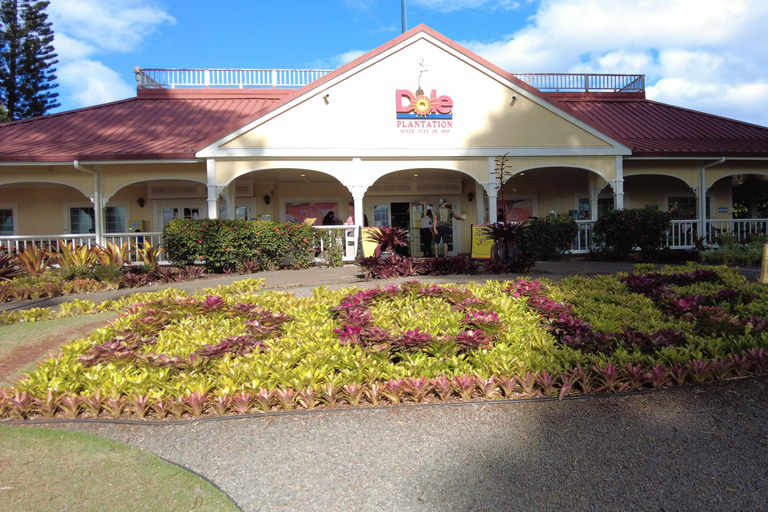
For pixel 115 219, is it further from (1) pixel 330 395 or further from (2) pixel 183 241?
(1) pixel 330 395

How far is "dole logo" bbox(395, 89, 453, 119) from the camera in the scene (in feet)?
43.2

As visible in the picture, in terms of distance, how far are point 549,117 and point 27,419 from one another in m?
13.3

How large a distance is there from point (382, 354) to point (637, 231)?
392 inches

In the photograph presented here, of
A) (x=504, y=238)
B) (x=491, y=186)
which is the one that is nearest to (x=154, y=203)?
(x=491, y=186)

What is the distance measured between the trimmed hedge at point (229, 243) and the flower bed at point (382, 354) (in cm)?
524

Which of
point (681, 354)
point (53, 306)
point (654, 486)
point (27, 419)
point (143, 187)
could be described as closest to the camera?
point (654, 486)

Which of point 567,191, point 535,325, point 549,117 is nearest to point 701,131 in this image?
point 567,191

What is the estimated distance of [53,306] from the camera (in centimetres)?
698

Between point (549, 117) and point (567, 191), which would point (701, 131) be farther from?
point (549, 117)

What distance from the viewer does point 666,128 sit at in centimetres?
1560

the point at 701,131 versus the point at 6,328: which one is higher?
the point at 701,131

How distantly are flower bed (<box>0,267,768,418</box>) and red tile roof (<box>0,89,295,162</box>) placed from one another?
8764 millimetres

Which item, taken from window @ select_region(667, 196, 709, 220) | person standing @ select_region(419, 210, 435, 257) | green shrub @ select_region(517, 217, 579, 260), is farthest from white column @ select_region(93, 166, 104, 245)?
window @ select_region(667, 196, 709, 220)

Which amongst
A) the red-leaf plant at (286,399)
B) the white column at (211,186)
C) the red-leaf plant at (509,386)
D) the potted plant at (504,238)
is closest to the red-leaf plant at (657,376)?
the red-leaf plant at (509,386)
